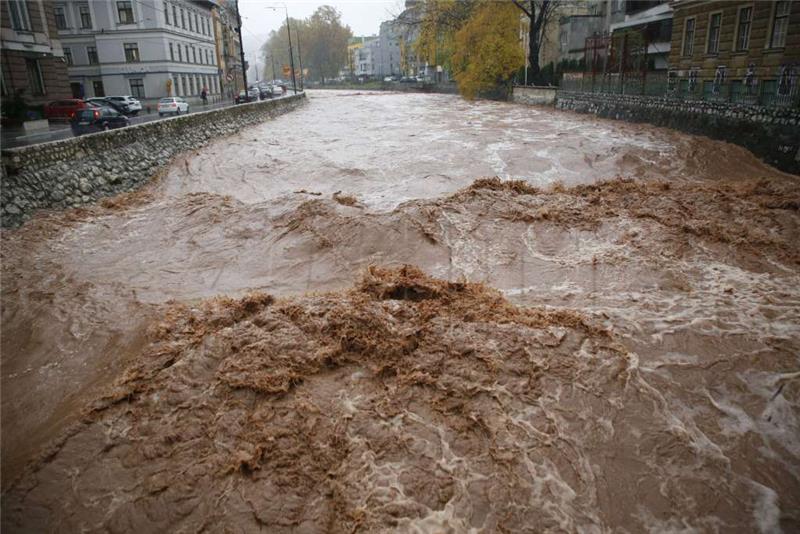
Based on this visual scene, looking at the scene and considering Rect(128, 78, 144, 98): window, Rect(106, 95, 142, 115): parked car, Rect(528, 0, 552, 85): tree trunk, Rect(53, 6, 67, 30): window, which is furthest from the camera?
Rect(128, 78, 144, 98): window

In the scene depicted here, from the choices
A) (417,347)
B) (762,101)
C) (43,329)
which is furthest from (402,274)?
(762,101)

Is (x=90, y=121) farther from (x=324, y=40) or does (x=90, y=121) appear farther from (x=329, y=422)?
(x=324, y=40)

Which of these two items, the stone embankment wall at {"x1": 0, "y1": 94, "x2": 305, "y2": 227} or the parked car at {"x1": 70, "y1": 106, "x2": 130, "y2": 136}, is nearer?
the stone embankment wall at {"x1": 0, "y1": 94, "x2": 305, "y2": 227}

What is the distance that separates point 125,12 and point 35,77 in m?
16.3

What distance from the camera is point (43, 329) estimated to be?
292 inches

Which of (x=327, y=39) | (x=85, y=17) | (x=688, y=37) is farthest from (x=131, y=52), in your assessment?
(x=327, y=39)

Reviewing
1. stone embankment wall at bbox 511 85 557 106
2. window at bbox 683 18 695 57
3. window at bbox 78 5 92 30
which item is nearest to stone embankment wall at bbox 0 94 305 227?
window at bbox 683 18 695 57

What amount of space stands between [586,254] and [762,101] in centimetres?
1069

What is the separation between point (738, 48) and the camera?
2238 centimetres

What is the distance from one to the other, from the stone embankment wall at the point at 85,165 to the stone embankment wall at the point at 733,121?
59.5 ft

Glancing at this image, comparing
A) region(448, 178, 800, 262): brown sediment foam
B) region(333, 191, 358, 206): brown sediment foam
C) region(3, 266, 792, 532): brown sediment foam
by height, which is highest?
region(333, 191, 358, 206): brown sediment foam

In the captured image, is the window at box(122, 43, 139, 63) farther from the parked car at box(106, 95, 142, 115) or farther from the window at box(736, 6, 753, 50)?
the window at box(736, 6, 753, 50)

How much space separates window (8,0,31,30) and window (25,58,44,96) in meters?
1.57

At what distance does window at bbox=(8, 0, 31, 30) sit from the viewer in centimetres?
2423
